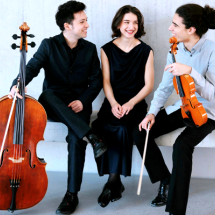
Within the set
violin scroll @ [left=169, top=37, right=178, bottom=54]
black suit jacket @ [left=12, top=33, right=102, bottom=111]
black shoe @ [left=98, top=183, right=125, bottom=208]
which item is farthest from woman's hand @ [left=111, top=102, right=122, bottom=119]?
violin scroll @ [left=169, top=37, right=178, bottom=54]

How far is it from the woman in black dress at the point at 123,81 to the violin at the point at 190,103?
1.68ft

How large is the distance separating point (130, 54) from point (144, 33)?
0.26 meters

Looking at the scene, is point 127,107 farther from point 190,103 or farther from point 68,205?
point 68,205

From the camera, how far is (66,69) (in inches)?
96.1

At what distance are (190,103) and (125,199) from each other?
0.94 metres

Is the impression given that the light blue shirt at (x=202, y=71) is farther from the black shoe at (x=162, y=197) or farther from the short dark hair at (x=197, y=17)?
the black shoe at (x=162, y=197)

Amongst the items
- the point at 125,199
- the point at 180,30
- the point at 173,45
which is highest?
the point at 180,30

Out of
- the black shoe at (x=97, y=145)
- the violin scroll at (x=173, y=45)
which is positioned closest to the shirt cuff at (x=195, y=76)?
the violin scroll at (x=173, y=45)

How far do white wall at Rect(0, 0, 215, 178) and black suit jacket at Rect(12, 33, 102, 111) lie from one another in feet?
1.44

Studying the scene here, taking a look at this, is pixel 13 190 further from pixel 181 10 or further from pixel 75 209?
pixel 181 10

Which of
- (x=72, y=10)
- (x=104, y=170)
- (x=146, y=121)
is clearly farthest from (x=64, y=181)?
(x=72, y=10)

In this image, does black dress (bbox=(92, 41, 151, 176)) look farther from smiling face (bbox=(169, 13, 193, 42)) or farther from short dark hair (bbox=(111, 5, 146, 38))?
smiling face (bbox=(169, 13, 193, 42))

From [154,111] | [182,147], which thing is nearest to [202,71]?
[154,111]

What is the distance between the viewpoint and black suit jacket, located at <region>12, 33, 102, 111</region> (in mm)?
2406
